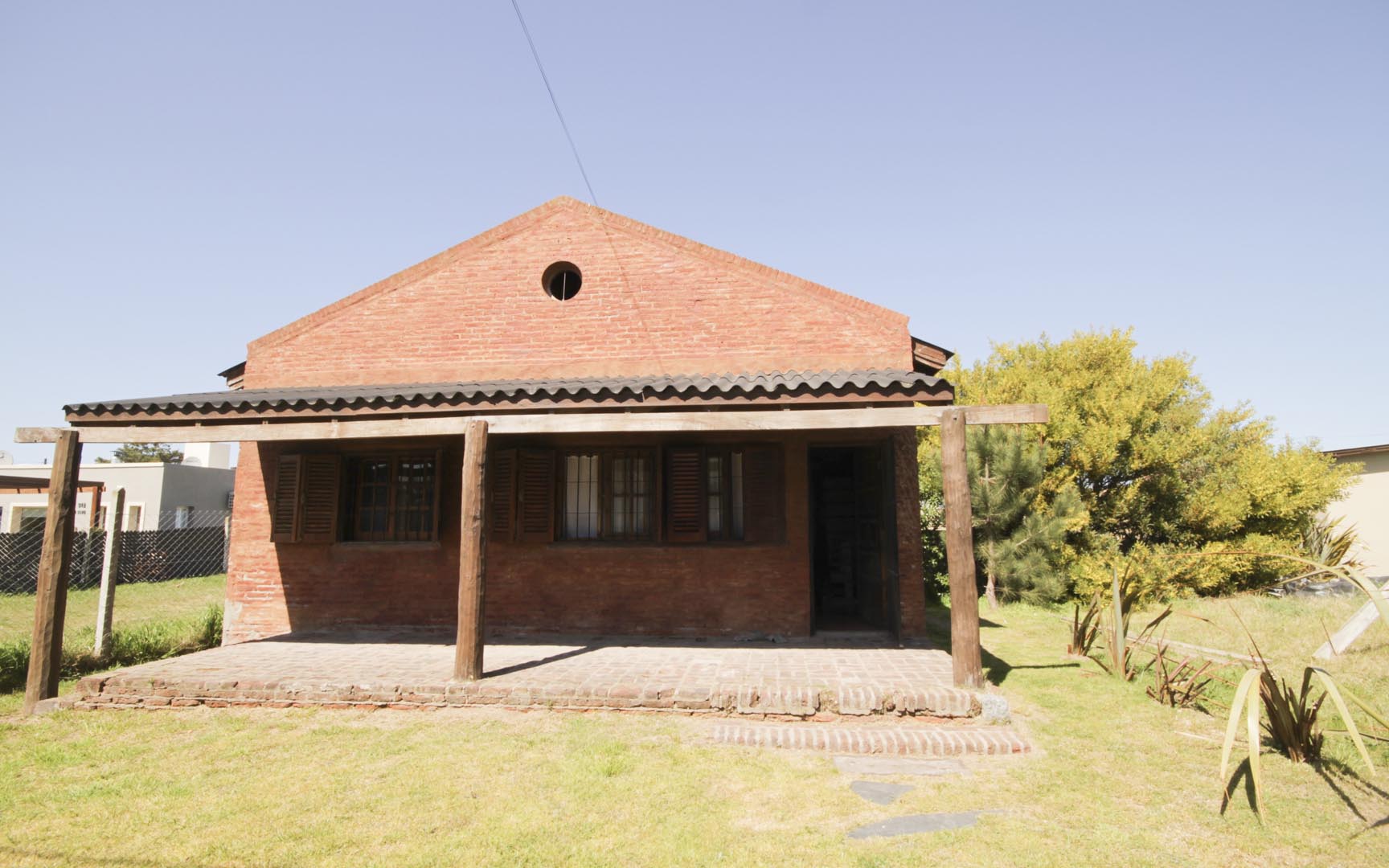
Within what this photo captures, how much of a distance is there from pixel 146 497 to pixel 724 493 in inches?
888

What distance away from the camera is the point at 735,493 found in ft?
28.7

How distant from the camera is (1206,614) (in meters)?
11.8

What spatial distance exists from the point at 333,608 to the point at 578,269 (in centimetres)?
559

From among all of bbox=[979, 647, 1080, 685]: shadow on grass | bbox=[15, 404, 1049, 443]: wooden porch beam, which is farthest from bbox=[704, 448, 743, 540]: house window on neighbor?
bbox=[979, 647, 1080, 685]: shadow on grass

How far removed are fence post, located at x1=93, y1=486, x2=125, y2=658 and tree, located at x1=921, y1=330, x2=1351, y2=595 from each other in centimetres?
1376

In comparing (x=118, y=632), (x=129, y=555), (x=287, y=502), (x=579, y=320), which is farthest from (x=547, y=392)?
(x=129, y=555)

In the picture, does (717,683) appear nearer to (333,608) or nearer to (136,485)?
(333,608)

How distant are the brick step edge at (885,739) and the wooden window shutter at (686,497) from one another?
3.19 meters

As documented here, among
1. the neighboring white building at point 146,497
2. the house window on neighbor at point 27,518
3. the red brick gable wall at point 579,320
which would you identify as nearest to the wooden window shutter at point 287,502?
the red brick gable wall at point 579,320

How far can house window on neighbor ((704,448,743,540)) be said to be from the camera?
8.68 metres

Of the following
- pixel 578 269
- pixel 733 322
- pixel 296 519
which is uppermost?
pixel 578 269

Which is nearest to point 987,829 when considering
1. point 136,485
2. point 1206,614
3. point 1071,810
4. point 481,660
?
point 1071,810

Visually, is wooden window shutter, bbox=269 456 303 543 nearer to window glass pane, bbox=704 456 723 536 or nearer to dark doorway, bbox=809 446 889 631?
window glass pane, bbox=704 456 723 536

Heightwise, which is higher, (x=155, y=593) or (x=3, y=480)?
(x=3, y=480)
